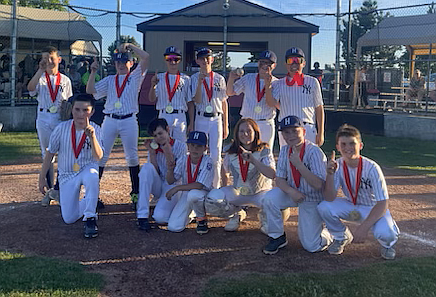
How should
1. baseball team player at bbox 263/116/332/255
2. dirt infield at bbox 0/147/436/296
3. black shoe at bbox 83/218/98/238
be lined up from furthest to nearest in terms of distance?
black shoe at bbox 83/218/98/238, baseball team player at bbox 263/116/332/255, dirt infield at bbox 0/147/436/296

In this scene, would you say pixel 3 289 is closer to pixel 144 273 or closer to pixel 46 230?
pixel 144 273

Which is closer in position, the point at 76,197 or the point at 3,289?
the point at 3,289

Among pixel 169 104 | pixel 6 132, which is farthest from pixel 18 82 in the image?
pixel 169 104

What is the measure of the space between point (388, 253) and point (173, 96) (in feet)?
10.2

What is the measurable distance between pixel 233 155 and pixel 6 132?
896 cm

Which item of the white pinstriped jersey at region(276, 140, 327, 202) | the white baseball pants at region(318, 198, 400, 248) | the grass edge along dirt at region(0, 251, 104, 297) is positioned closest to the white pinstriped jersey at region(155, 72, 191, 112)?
the white pinstriped jersey at region(276, 140, 327, 202)

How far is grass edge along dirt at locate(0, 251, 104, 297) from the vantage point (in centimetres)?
328

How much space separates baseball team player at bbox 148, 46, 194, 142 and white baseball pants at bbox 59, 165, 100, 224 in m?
1.25

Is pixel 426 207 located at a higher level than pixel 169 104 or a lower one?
lower

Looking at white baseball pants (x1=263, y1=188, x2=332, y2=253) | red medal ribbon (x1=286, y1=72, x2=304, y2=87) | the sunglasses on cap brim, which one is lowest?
white baseball pants (x1=263, y1=188, x2=332, y2=253)

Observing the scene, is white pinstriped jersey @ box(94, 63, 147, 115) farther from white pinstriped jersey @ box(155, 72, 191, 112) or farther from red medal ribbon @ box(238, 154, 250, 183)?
red medal ribbon @ box(238, 154, 250, 183)

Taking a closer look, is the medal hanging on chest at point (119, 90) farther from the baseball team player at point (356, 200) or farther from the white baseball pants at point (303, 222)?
the baseball team player at point (356, 200)

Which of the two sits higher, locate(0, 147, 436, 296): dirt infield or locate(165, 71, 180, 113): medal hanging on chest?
locate(165, 71, 180, 113): medal hanging on chest

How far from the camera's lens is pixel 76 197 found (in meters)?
4.85
